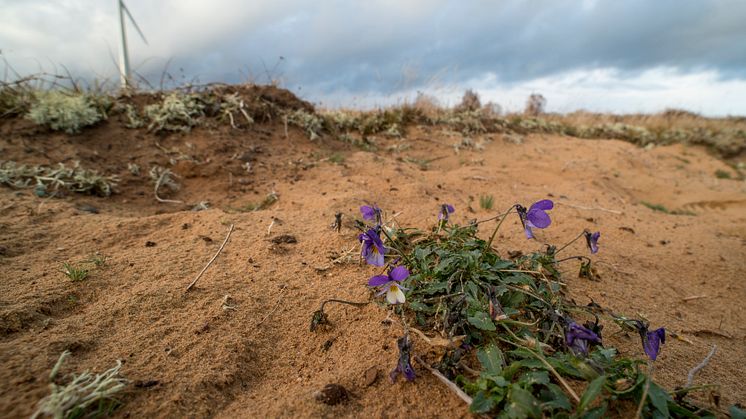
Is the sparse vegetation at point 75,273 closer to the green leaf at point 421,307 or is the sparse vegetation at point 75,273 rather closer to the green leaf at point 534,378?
the green leaf at point 421,307

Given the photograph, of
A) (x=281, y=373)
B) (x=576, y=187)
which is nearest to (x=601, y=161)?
(x=576, y=187)

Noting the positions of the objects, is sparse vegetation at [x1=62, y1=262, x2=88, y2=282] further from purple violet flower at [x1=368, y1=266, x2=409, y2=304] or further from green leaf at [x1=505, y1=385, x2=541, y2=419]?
green leaf at [x1=505, y1=385, x2=541, y2=419]

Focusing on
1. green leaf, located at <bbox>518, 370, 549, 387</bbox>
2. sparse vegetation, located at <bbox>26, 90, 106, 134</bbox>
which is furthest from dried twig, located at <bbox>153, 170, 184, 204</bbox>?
green leaf, located at <bbox>518, 370, 549, 387</bbox>

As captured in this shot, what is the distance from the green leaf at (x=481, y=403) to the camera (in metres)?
0.99

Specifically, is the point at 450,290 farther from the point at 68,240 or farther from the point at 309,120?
the point at 309,120

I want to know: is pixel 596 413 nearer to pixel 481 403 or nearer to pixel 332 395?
pixel 481 403

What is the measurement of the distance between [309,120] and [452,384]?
14.3ft

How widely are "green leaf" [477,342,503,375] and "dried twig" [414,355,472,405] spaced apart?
0.10 metres

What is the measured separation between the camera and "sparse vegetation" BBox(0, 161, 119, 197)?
2746 mm

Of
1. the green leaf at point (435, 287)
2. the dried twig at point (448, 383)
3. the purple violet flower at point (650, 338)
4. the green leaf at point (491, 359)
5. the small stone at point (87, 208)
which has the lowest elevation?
the purple violet flower at point (650, 338)

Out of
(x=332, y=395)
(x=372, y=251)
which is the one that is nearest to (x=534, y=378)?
(x=332, y=395)

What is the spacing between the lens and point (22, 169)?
2857 millimetres

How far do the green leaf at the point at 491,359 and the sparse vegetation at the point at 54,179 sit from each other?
303 centimetres

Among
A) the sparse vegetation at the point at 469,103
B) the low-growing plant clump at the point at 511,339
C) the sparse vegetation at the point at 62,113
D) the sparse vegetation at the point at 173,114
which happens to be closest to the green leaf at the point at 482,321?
the low-growing plant clump at the point at 511,339
